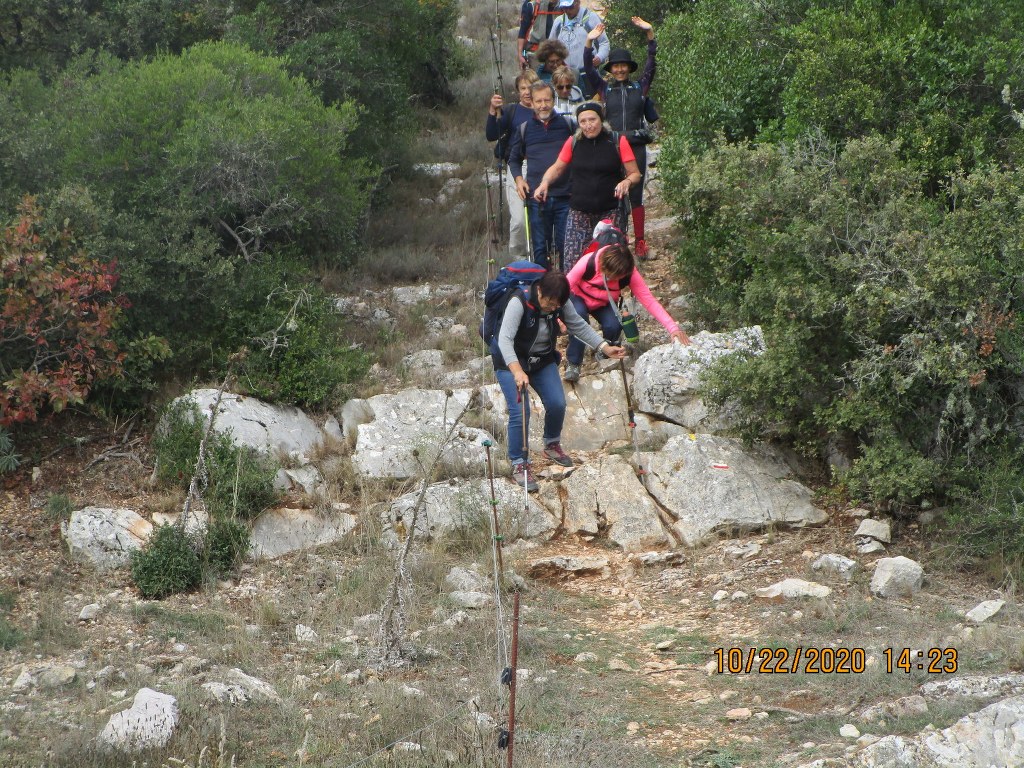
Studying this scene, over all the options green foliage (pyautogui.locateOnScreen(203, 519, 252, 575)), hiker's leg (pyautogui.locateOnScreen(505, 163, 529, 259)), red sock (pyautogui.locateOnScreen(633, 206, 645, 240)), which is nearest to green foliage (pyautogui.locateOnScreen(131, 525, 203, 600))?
green foliage (pyautogui.locateOnScreen(203, 519, 252, 575))

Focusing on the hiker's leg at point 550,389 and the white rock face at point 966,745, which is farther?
the hiker's leg at point 550,389

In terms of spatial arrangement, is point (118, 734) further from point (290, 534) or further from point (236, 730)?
point (290, 534)

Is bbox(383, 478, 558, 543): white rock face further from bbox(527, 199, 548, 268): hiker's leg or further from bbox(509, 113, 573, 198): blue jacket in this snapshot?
bbox(509, 113, 573, 198): blue jacket

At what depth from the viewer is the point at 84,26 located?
46.4 ft

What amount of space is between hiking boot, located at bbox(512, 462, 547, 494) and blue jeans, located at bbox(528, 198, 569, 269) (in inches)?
110

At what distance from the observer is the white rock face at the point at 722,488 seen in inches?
308

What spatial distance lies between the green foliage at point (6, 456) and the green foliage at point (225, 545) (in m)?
1.99

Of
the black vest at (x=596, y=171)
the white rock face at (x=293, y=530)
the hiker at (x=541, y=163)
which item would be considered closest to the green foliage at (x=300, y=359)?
the white rock face at (x=293, y=530)

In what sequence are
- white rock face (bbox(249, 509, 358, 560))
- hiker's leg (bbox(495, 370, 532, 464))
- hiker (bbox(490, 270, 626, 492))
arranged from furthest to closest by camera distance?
white rock face (bbox(249, 509, 358, 560)) < hiker's leg (bbox(495, 370, 532, 464)) < hiker (bbox(490, 270, 626, 492))

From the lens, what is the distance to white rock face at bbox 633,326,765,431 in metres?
8.84

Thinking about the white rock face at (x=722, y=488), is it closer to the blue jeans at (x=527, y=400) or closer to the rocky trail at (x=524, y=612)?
the rocky trail at (x=524, y=612)

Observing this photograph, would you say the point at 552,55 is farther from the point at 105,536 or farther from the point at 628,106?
the point at 105,536

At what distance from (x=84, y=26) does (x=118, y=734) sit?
38.6 feet

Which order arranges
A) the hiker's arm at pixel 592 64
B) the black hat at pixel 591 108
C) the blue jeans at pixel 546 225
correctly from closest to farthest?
the black hat at pixel 591 108, the blue jeans at pixel 546 225, the hiker's arm at pixel 592 64
